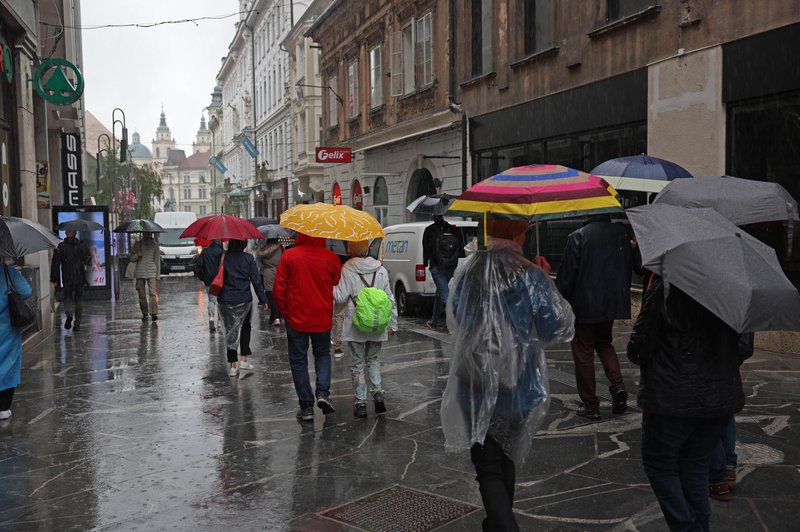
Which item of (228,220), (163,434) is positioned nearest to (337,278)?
(163,434)

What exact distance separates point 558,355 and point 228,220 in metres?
4.44

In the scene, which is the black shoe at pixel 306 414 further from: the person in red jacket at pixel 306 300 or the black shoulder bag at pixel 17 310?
the black shoulder bag at pixel 17 310

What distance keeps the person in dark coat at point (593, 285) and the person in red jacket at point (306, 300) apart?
200 centimetres

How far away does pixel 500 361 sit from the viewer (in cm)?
390

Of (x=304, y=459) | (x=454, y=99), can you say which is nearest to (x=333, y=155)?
(x=454, y=99)

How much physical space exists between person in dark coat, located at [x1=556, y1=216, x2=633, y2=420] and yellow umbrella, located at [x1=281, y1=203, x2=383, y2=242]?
1706mm

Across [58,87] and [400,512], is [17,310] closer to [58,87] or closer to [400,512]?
[400,512]

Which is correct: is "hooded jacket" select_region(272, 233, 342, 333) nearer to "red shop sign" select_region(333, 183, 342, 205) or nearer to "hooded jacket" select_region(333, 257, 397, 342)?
"hooded jacket" select_region(333, 257, 397, 342)

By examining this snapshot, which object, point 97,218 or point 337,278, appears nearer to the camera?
point 337,278

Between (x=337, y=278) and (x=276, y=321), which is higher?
(x=337, y=278)

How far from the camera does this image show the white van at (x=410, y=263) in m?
14.3

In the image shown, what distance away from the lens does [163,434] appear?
22.3 feet

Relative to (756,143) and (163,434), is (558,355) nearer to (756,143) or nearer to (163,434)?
(756,143)

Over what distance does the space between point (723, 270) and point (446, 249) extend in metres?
9.64
